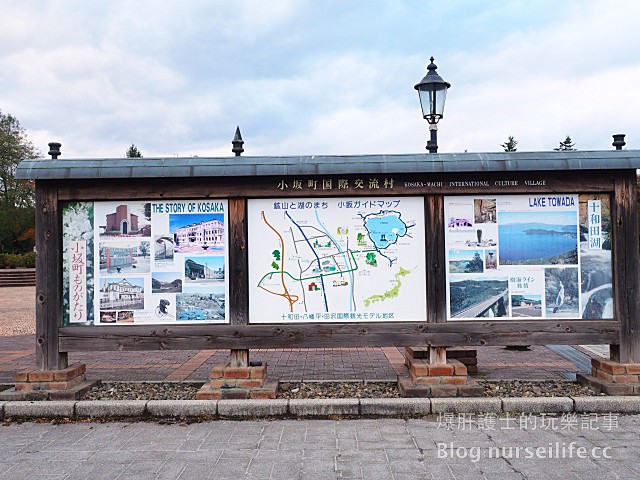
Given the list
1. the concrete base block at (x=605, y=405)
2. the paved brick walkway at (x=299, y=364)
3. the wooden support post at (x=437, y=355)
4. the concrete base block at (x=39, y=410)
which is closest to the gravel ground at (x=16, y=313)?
the paved brick walkway at (x=299, y=364)

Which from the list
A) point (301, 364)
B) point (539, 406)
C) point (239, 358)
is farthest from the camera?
point (301, 364)

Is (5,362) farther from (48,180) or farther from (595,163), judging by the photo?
(595,163)

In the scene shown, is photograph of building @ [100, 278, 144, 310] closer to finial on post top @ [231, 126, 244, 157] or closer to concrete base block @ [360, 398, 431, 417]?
finial on post top @ [231, 126, 244, 157]

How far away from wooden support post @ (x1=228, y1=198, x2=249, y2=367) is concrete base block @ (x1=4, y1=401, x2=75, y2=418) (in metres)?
1.93

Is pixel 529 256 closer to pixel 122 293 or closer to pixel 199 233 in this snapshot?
pixel 199 233

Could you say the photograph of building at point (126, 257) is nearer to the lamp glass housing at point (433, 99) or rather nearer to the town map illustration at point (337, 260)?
the town map illustration at point (337, 260)

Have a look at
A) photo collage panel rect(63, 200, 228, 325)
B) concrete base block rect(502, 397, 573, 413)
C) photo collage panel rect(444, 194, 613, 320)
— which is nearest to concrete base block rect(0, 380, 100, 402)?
photo collage panel rect(63, 200, 228, 325)

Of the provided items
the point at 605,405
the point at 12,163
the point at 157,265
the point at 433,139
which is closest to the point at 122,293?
the point at 157,265

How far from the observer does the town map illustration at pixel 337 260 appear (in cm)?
660

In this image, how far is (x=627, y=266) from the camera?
21.3 ft

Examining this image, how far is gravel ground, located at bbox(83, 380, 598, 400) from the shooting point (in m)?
6.45

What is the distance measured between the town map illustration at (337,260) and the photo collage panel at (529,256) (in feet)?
1.71

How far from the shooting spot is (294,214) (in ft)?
21.9

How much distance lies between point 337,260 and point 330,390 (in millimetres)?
1666
